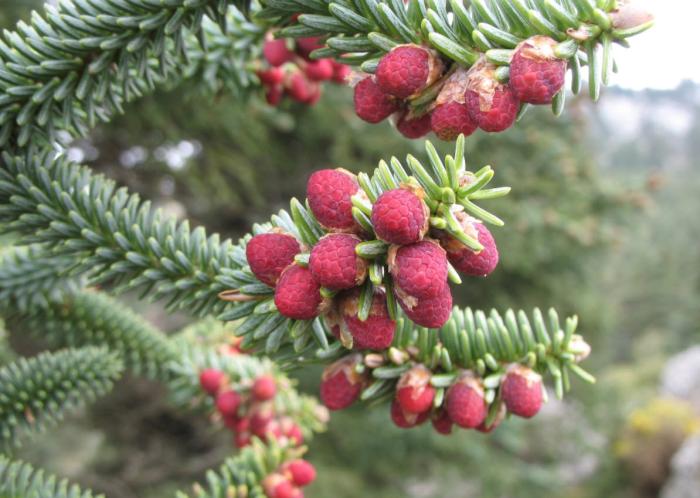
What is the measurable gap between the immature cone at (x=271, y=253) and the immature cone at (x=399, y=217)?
0.15 meters

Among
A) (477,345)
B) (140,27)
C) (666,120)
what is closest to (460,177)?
(477,345)

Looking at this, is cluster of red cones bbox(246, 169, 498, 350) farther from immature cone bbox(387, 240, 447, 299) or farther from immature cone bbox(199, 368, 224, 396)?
immature cone bbox(199, 368, 224, 396)

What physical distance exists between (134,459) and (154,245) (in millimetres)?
4155

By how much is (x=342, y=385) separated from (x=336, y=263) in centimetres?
34

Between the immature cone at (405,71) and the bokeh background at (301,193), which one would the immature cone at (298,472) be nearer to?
the immature cone at (405,71)

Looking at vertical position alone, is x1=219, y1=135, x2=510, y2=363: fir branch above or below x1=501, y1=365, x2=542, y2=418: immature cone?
above

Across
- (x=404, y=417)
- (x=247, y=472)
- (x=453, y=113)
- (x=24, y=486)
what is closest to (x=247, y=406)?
(x=247, y=472)

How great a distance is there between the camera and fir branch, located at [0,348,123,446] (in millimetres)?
1136

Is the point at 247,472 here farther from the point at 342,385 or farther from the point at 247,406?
the point at 342,385

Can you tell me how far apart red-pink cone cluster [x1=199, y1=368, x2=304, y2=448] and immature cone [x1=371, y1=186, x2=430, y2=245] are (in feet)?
2.90

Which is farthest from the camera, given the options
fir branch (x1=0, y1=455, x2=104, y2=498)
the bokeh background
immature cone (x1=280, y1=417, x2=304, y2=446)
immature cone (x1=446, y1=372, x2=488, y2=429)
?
the bokeh background

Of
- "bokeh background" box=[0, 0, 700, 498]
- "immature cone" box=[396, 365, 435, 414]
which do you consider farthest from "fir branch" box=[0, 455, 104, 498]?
"bokeh background" box=[0, 0, 700, 498]

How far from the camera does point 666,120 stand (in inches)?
2844

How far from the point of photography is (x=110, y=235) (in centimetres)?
96
